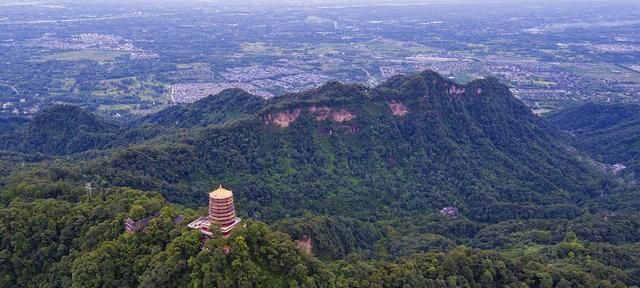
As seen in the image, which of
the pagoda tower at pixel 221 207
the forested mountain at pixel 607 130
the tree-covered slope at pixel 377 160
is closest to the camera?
the pagoda tower at pixel 221 207

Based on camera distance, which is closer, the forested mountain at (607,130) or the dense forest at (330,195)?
the dense forest at (330,195)

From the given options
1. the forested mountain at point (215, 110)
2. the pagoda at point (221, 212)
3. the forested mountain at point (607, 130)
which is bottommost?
the forested mountain at point (607, 130)

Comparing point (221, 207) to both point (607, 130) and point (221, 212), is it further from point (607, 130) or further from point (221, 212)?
point (607, 130)

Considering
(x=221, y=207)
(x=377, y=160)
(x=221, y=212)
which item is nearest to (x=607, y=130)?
(x=377, y=160)

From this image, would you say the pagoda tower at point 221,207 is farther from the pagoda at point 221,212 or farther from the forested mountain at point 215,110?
the forested mountain at point 215,110

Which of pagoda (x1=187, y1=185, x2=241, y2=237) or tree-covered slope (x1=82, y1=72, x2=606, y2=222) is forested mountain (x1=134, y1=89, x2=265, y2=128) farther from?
pagoda (x1=187, y1=185, x2=241, y2=237)

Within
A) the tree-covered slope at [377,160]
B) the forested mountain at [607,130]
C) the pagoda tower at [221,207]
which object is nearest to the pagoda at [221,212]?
the pagoda tower at [221,207]

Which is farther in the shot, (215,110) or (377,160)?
(215,110)
